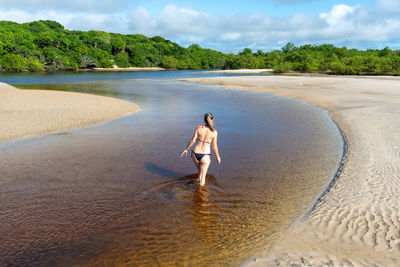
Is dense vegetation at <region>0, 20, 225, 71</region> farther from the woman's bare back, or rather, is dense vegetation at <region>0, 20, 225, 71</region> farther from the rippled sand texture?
the rippled sand texture

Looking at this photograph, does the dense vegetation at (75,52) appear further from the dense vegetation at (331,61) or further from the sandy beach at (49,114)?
the sandy beach at (49,114)

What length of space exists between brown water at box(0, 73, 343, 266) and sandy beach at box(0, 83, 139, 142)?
1.71 meters

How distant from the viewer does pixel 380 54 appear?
3944 inches

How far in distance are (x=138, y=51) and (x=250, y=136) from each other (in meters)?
159

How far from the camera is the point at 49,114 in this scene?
18766 mm

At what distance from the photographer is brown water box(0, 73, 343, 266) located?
5.55 metres

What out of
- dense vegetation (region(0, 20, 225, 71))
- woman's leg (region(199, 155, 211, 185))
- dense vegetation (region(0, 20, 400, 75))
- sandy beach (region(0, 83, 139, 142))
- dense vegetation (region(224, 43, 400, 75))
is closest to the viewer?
woman's leg (region(199, 155, 211, 185))

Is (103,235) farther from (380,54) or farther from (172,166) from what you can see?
(380,54)

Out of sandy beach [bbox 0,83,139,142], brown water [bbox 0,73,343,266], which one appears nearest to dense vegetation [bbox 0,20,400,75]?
sandy beach [bbox 0,83,139,142]

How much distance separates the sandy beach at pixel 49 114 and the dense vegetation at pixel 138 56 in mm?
70528

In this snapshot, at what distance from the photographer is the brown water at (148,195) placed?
5551mm

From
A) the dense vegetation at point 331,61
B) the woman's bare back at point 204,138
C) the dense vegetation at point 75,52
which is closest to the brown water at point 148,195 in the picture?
the woman's bare back at point 204,138

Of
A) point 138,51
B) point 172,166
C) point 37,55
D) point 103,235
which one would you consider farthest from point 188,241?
point 138,51

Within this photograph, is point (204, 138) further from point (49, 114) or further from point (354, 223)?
point (49, 114)
